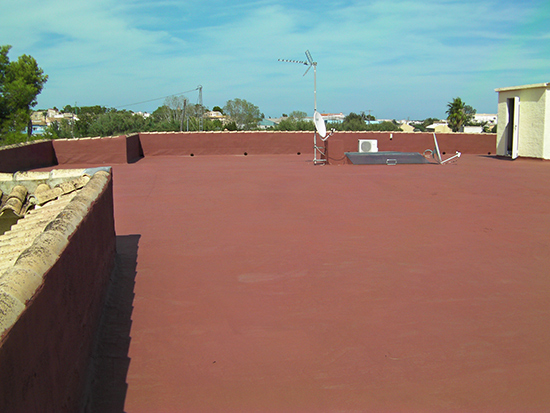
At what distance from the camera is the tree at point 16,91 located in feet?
141

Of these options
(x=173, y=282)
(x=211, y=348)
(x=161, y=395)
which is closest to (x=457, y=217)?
(x=173, y=282)

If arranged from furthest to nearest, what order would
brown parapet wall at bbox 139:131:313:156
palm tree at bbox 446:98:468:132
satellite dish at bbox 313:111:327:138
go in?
palm tree at bbox 446:98:468:132
brown parapet wall at bbox 139:131:313:156
satellite dish at bbox 313:111:327:138

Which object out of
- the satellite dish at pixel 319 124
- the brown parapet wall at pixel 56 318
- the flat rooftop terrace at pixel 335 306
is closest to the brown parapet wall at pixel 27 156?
the flat rooftop terrace at pixel 335 306

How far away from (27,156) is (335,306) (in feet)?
47.8

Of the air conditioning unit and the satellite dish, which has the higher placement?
the satellite dish

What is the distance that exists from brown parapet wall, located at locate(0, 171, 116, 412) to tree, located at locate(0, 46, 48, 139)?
43.9 meters

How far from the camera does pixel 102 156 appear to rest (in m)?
18.8

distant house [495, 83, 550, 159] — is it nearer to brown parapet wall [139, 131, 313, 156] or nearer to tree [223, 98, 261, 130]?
brown parapet wall [139, 131, 313, 156]

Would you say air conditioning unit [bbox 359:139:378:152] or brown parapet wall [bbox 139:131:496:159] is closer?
air conditioning unit [bbox 359:139:378:152]

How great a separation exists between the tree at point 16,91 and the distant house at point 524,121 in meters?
38.3

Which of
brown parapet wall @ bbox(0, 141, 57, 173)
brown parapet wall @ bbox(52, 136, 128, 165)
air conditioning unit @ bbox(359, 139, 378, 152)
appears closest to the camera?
brown parapet wall @ bbox(0, 141, 57, 173)

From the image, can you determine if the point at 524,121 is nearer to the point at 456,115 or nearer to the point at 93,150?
the point at 93,150

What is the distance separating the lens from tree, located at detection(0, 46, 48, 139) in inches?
1689

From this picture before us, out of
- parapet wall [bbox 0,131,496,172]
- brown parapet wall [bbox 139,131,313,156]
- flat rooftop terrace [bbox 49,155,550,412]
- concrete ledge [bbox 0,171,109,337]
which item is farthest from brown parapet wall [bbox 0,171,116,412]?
brown parapet wall [bbox 139,131,313,156]
